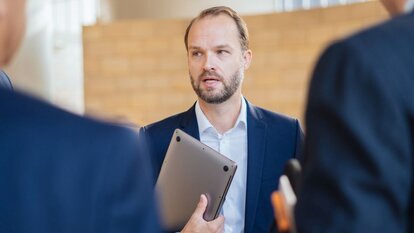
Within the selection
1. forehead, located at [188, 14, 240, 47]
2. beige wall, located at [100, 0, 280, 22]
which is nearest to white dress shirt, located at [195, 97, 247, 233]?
forehead, located at [188, 14, 240, 47]

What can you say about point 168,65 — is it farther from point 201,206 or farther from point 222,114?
point 201,206

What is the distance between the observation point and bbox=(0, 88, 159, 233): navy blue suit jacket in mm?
670

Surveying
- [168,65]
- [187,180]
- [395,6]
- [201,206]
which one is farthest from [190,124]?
[168,65]

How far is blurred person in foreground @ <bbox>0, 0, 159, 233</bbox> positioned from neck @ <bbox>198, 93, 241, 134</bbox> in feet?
5.13

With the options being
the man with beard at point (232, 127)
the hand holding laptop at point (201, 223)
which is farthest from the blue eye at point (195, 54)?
the hand holding laptop at point (201, 223)

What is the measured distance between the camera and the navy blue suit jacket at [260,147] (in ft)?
6.88

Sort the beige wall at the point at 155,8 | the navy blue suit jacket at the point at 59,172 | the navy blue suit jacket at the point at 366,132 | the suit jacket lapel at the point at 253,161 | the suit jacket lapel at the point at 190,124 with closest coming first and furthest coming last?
the navy blue suit jacket at the point at 59,172 < the navy blue suit jacket at the point at 366,132 < the suit jacket lapel at the point at 253,161 < the suit jacket lapel at the point at 190,124 < the beige wall at the point at 155,8

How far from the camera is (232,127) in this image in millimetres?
2252

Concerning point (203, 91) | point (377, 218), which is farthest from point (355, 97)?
point (203, 91)

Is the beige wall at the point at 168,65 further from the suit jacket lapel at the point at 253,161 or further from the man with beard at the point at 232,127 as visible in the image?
the suit jacket lapel at the point at 253,161

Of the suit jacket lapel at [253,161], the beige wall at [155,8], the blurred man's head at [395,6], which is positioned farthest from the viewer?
the beige wall at [155,8]

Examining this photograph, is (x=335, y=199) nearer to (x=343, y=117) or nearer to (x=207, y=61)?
(x=343, y=117)

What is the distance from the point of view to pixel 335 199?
31.7 inches

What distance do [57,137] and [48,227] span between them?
9 centimetres
